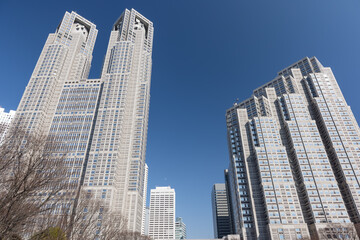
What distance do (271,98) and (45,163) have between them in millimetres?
163667

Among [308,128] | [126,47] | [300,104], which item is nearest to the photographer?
[308,128]

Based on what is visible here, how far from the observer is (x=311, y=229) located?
106562mm

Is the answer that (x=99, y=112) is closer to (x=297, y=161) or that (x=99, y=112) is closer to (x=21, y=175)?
(x=297, y=161)

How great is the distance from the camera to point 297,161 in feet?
408

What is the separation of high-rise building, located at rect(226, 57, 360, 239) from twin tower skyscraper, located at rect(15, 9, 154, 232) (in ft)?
225

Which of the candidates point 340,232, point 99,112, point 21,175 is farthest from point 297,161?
point 21,175

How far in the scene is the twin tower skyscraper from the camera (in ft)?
436

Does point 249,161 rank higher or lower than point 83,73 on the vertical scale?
lower

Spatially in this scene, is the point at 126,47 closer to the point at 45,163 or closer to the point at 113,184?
the point at 113,184

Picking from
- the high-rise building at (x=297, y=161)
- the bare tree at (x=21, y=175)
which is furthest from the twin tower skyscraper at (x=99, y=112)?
the bare tree at (x=21, y=175)

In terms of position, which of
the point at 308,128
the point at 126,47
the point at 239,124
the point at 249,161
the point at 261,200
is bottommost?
the point at 261,200

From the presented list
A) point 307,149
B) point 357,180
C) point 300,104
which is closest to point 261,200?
point 307,149

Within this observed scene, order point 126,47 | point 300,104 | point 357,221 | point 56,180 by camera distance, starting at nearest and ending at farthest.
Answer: point 56,180, point 357,221, point 300,104, point 126,47

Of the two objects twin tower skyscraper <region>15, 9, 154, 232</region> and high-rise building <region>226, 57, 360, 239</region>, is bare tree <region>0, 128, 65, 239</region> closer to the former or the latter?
twin tower skyscraper <region>15, 9, 154, 232</region>
